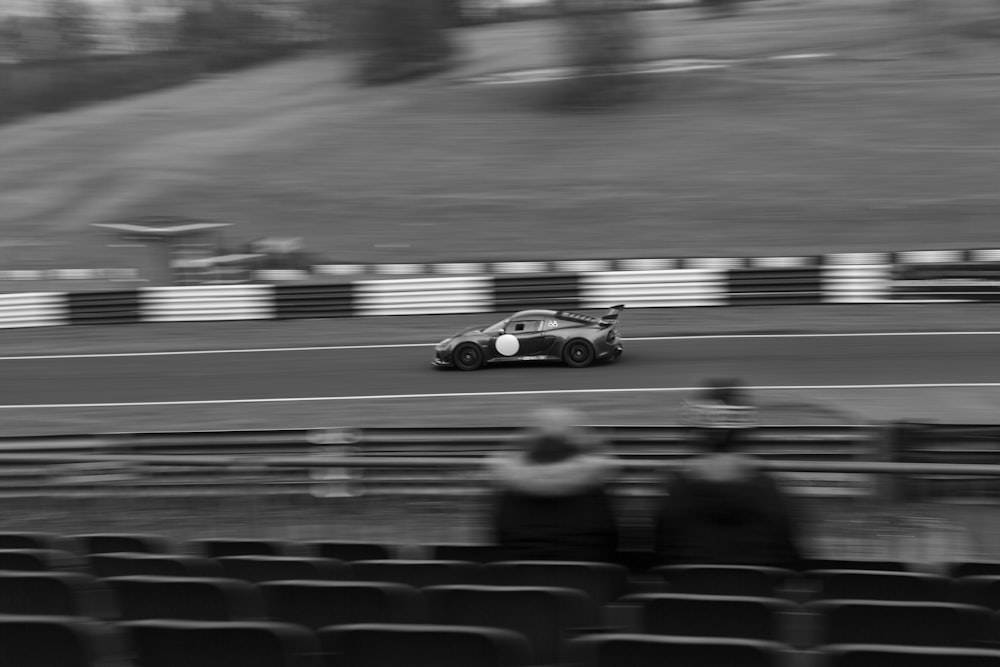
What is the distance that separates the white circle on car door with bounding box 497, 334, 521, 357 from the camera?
1562cm

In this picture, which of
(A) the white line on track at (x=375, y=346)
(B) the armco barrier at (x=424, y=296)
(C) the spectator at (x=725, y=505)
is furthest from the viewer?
(B) the armco barrier at (x=424, y=296)

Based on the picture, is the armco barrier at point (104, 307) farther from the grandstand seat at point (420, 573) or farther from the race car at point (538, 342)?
the grandstand seat at point (420, 573)

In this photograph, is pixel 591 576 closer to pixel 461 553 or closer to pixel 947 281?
pixel 461 553

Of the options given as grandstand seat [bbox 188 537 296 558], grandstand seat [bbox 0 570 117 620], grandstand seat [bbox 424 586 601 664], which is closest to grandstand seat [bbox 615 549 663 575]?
grandstand seat [bbox 424 586 601 664]

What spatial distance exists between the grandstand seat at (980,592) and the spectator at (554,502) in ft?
4.83

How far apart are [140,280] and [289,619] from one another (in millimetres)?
23820

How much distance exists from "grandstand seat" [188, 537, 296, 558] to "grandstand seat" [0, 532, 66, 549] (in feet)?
2.46

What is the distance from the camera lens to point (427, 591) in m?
3.80

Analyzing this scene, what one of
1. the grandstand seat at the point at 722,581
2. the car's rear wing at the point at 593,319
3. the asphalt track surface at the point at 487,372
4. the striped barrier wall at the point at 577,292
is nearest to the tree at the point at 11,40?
the striped barrier wall at the point at 577,292

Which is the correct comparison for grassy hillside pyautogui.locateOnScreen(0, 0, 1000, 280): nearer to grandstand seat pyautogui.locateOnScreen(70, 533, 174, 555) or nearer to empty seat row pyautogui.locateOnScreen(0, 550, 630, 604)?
grandstand seat pyautogui.locateOnScreen(70, 533, 174, 555)

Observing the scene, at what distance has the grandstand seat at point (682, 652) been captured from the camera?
2877 millimetres

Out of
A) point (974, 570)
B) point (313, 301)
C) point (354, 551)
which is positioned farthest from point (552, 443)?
point (313, 301)

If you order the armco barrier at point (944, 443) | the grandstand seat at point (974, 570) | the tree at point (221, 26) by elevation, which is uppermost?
the tree at point (221, 26)

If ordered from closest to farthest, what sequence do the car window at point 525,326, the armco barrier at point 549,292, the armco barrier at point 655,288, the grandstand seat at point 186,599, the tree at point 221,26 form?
the grandstand seat at point 186,599
the car window at point 525,326
the armco barrier at point 655,288
the armco barrier at point 549,292
the tree at point 221,26
